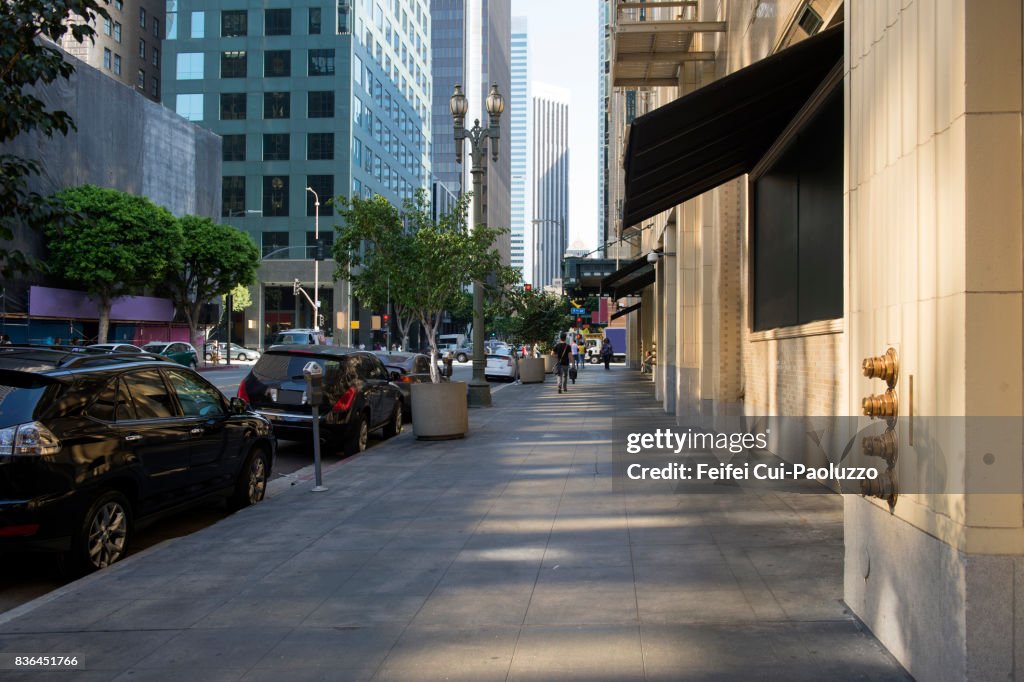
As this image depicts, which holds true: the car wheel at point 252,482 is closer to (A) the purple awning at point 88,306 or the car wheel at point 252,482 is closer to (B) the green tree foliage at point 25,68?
(B) the green tree foliage at point 25,68

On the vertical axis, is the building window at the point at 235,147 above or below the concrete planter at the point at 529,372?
above

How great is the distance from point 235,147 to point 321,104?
7.76 meters

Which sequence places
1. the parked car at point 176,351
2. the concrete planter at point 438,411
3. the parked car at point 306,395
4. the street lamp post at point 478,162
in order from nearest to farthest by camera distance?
the parked car at point 306,395 → the concrete planter at point 438,411 → the street lamp post at point 478,162 → the parked car at point 176,351

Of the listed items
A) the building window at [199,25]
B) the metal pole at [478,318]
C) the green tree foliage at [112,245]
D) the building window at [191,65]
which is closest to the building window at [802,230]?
the metal pole at [478,318]

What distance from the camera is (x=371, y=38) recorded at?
246 feet

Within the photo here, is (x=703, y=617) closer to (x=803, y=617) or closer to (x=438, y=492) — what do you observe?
(x=803, y=617)

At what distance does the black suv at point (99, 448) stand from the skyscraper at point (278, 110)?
200ft

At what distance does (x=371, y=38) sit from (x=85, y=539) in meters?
74.2

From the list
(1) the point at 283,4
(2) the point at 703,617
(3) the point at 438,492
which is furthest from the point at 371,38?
(2) the point at 703,617

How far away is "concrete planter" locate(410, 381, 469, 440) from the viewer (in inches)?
587

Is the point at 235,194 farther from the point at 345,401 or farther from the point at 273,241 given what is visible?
the point at 345,401

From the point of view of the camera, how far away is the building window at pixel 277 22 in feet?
230

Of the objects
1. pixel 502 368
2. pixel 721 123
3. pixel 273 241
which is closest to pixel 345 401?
pixel 721 123

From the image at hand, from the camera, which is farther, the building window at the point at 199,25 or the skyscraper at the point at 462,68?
the skyscraper at the point at 462,68
